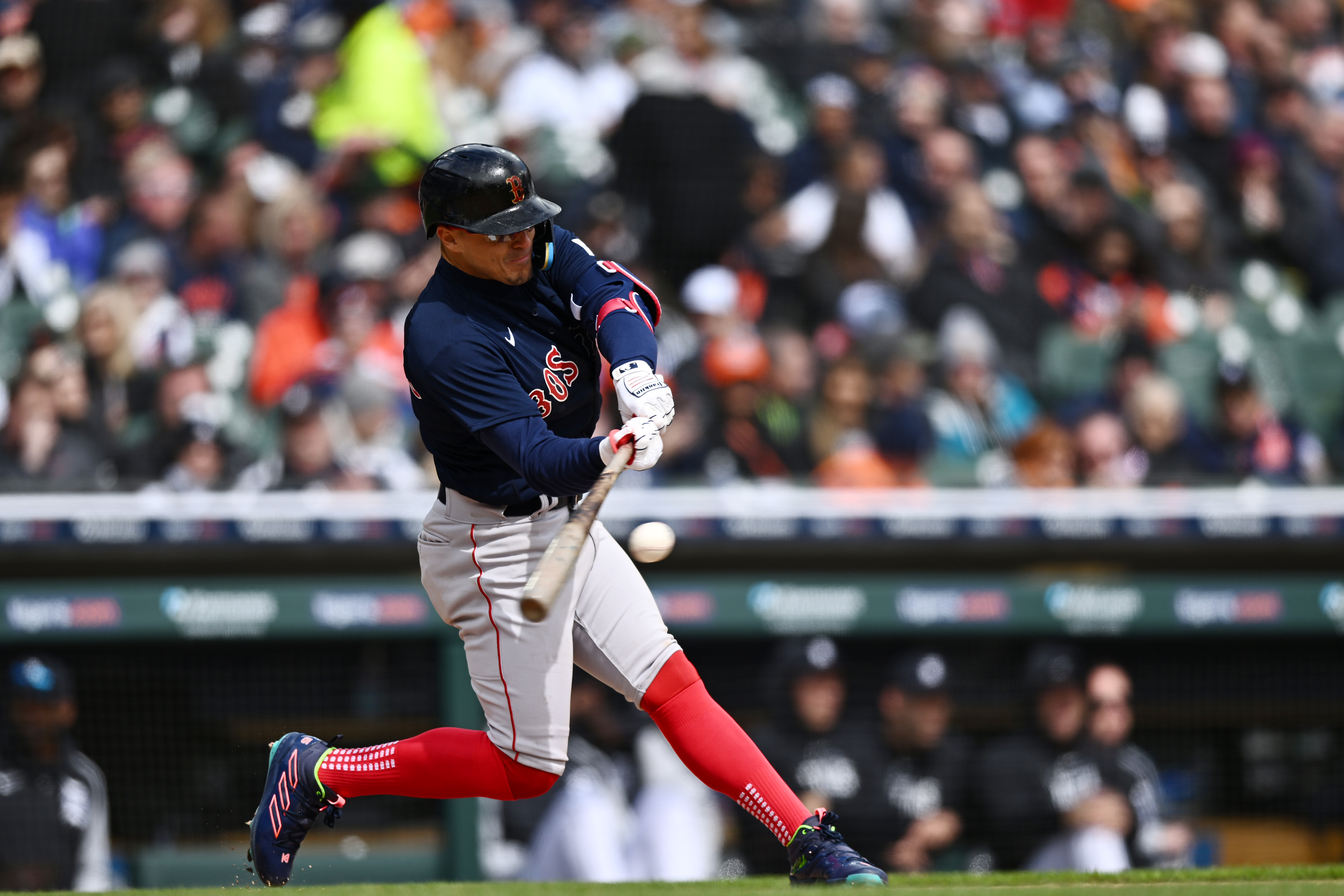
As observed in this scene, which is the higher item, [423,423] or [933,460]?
[423,423]

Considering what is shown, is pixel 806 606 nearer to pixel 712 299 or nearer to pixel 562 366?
pixel 712 299

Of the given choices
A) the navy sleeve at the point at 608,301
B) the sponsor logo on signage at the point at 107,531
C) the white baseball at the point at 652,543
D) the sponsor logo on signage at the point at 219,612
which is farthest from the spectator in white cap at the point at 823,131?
the white baseball at the point at 652,543

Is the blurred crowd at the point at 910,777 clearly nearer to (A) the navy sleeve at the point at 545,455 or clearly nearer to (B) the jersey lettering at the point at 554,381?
(B) the jersey lettering at the point at 554,381

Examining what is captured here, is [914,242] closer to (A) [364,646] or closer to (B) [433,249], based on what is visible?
(B) [433,249]

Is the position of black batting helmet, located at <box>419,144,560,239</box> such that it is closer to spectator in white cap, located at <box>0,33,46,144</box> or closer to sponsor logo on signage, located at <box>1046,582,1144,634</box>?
sponsor logo on signage, located at <box>1046,582,1144,634</box>

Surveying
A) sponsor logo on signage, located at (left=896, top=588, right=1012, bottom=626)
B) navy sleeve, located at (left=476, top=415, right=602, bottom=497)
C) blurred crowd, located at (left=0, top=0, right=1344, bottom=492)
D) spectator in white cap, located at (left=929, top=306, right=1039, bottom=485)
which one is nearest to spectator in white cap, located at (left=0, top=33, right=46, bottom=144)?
blurred crowd, located at (left=0, top=0, right=1344, bottom=492)

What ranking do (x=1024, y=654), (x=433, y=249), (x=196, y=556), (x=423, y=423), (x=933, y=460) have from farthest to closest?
(x=433, y=249), (x=933, y=460), (x=1024, y=654), (x=196, y=556), (x=423, y=423)

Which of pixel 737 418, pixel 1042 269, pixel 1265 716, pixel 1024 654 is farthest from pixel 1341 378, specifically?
pixel 737 418
